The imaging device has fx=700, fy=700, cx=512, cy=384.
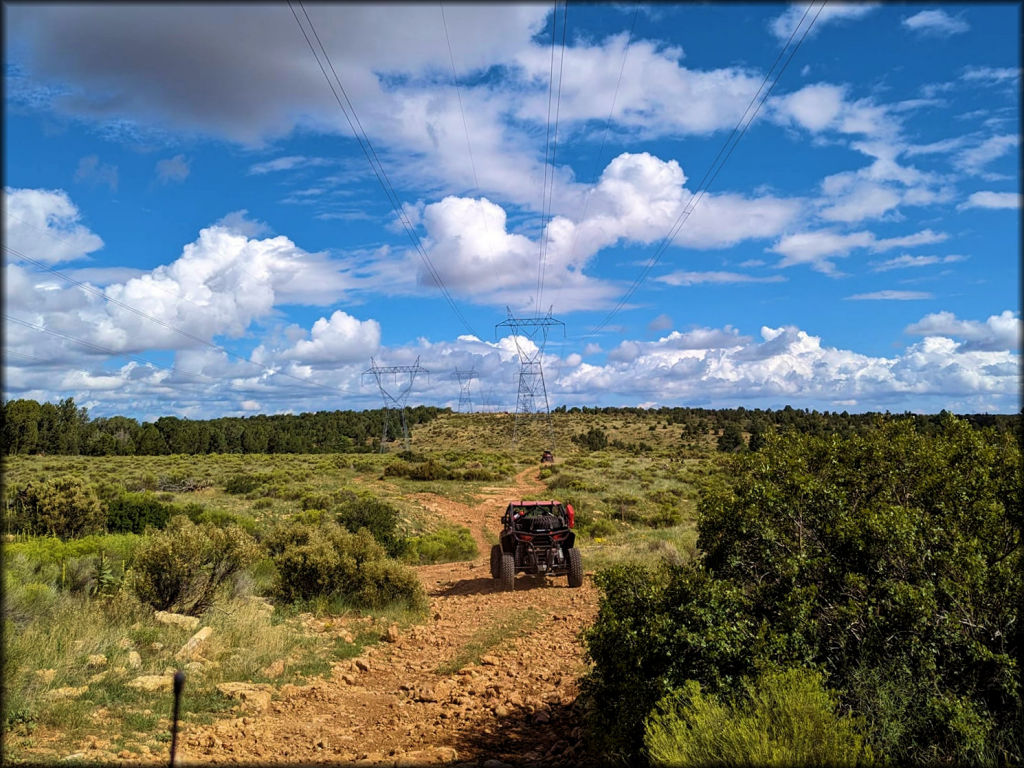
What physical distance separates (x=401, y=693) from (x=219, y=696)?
8.08 ft

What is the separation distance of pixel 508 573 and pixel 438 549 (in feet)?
28.3

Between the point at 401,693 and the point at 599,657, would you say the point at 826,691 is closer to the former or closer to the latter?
the point at 599,657

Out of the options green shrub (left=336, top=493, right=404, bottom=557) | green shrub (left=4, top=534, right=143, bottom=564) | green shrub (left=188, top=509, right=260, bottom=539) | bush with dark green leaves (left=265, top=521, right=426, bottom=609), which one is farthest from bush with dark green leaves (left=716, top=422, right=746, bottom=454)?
green shrub (left=4, top=534, right=143, bottom=564)

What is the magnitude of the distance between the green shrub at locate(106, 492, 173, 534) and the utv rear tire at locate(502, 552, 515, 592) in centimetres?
1231

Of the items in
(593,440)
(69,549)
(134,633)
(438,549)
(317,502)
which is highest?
(69,549)

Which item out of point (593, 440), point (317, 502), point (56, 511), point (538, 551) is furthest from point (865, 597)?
point (593, 440)

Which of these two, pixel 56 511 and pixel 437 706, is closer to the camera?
pixel 437 706

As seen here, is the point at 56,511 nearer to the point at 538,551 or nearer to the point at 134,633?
the point at 134,633

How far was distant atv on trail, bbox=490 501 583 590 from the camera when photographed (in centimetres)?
1688

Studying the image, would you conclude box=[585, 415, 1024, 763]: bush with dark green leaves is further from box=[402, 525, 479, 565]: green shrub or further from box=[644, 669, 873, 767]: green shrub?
box=[402, 525, 479, 565]: green shrub

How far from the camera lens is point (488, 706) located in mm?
9266

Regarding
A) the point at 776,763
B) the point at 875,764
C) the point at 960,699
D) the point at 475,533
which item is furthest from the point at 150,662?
the point at 475,533

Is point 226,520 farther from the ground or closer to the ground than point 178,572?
closer to the ground

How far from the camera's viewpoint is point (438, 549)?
2488 centimetres
